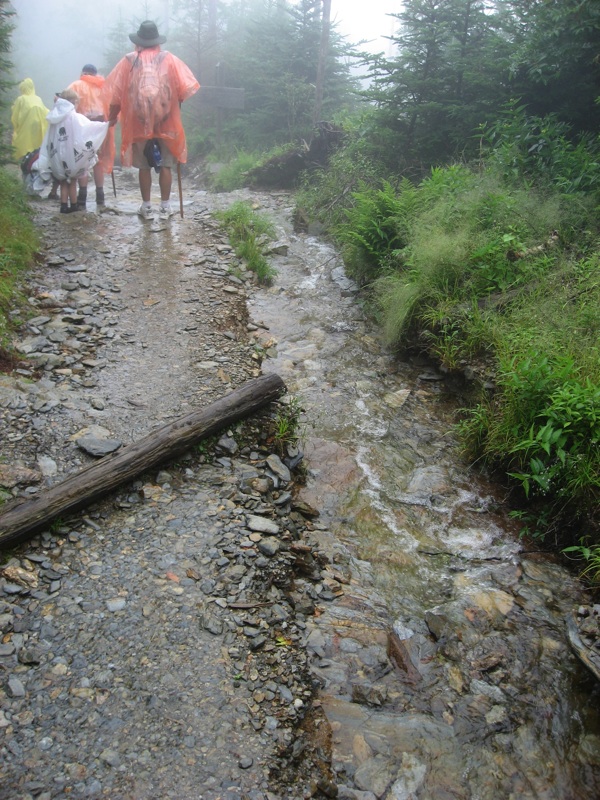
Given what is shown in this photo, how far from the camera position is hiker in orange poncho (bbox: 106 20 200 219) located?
25.9 ft

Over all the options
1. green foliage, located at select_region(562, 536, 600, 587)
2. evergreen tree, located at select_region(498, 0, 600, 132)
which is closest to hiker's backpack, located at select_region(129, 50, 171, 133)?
evergreen tree, located at select_region(498, 0, 600, 132)

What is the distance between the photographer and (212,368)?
5.55 meters

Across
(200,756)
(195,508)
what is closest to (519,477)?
(195,508)

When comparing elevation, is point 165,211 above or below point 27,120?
below

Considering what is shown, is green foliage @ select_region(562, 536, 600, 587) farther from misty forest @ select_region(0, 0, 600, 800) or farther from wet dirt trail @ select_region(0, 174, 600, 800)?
wet dirt trail @ select_region(0, 174, 600, 800)

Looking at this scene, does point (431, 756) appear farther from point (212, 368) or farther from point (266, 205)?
point (266, 205)

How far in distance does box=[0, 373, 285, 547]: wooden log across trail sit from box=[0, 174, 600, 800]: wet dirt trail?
5.3 inches

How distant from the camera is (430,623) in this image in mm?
3572

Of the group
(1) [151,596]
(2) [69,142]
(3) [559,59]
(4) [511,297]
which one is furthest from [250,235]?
(1) [151,596]

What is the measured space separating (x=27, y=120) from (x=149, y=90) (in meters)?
3.68

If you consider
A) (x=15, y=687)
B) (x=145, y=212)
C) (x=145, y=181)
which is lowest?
(x=15, y=687)

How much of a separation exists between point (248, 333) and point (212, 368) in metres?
1.25

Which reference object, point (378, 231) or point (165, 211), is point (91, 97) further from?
point (378, 231)

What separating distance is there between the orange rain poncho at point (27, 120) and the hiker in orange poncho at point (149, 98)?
2.45 m
